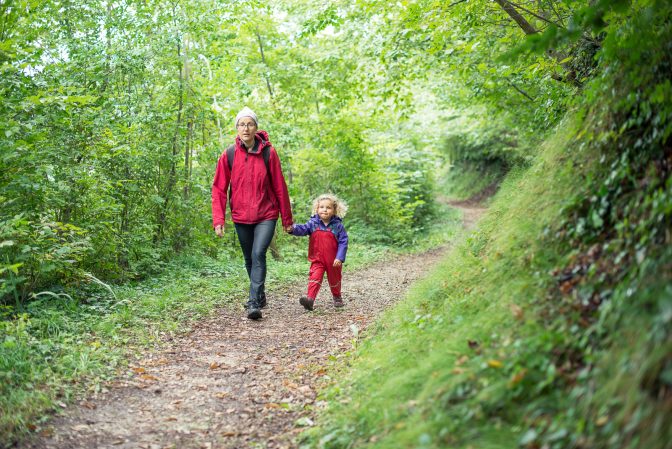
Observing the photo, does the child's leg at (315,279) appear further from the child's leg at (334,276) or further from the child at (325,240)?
the child's leg at (334,276)

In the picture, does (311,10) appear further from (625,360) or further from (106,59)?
(625,360)

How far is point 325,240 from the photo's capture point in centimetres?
748

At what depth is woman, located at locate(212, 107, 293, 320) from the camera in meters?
6.99

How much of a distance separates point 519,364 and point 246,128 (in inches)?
195

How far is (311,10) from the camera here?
470 inches

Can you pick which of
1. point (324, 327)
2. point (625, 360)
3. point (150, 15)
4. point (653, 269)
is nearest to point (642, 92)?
point (653, 269)

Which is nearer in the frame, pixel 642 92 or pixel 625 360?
pixel 625 360

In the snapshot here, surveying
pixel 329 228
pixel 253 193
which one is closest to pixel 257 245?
pixel 253 193

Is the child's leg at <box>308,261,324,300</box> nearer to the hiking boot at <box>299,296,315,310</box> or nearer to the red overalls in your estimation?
the red overalls

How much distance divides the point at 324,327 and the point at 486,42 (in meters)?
7.08

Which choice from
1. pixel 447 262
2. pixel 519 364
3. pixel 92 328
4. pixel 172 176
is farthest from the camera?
pixel 172 176

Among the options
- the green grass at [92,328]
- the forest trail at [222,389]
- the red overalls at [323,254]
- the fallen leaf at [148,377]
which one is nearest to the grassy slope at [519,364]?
the forest trail at [222,389]

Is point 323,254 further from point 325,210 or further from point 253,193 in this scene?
point 253,193

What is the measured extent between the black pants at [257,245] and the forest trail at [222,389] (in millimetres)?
402
